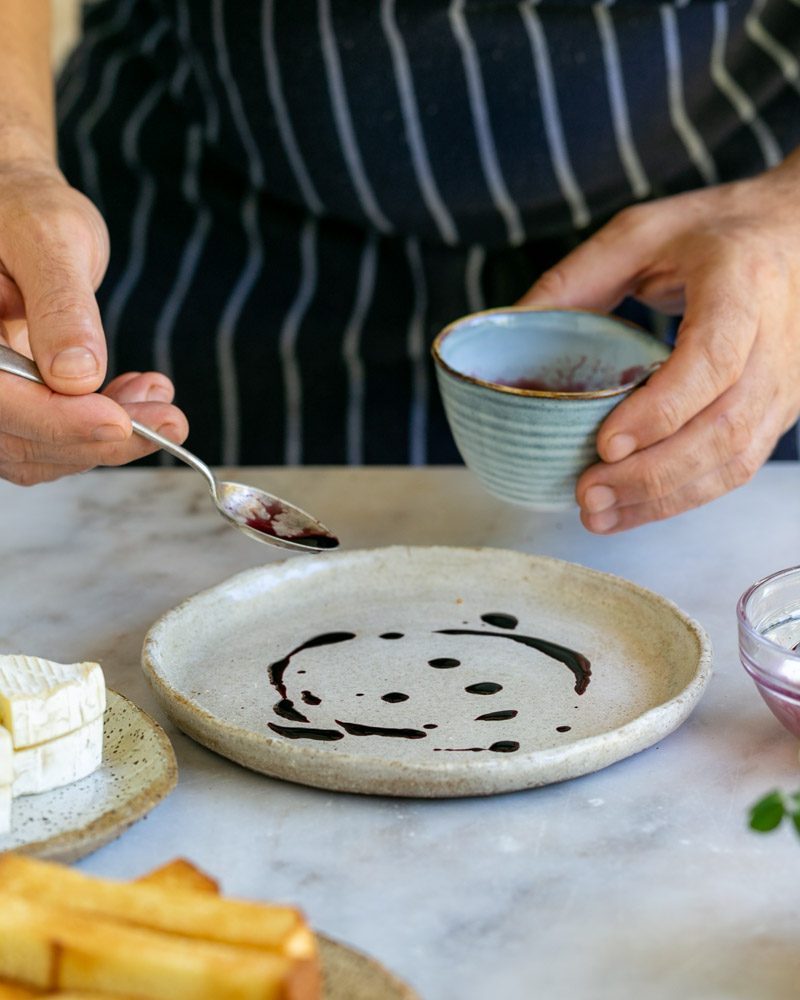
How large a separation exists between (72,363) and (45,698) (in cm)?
30

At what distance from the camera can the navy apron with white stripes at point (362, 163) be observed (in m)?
1.32

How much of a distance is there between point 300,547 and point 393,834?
34cm

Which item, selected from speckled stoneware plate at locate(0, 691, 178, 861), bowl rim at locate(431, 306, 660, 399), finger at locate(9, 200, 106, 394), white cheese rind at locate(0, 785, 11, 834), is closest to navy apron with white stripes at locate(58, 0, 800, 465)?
bowl rim at locate(431, 306, 660, 399)

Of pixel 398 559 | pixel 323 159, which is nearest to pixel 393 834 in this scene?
pixel 398 559

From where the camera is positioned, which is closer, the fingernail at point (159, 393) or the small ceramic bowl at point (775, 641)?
the small ceramic bowl at point (775, 641)

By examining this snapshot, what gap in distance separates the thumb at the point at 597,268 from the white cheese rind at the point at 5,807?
656 mm

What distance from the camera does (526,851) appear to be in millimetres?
714

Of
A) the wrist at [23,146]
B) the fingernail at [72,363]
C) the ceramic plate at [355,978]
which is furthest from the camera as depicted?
the wrist at [23,146]

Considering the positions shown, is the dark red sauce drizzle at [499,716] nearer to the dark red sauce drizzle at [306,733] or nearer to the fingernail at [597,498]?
the dark red sauce drizzle at [306,733]

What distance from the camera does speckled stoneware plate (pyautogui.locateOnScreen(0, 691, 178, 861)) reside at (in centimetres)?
68

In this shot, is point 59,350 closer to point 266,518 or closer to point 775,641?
point 266,518

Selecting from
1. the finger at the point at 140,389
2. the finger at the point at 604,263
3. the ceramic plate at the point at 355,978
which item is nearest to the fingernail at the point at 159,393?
the finger at the point at 140,389

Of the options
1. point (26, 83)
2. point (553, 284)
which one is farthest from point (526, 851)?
point (26, 83)

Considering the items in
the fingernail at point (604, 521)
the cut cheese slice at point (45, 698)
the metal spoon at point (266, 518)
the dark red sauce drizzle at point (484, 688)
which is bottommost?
the dark red sauce drizzle at point (484, 688)
